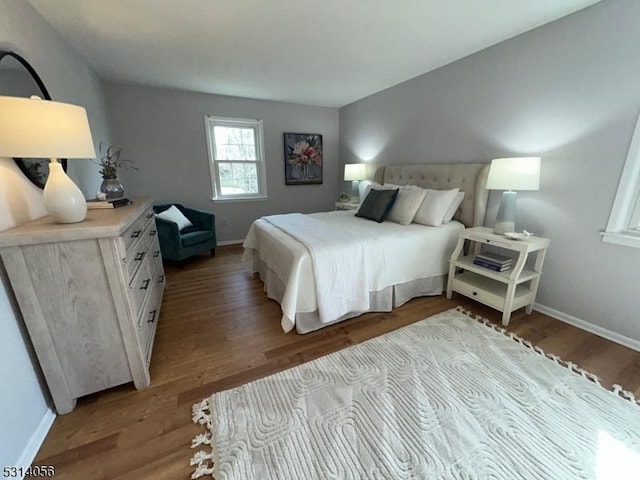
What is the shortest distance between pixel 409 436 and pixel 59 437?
1.68 m

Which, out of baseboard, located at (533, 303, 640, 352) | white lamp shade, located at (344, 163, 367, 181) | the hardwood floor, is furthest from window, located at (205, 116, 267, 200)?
baseboard, located at (533, 303, 640, 352)

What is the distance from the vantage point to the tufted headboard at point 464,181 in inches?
103

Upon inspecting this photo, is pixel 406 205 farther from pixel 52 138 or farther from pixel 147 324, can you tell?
pixel 52 138

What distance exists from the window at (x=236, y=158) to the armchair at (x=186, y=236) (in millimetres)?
649

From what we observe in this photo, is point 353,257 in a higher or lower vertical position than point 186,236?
higher

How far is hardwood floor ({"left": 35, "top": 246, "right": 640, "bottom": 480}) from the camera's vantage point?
1171mm

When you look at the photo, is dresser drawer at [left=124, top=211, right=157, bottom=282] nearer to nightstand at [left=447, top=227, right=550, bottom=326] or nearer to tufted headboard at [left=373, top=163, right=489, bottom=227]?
nightstand at [left=447, top=227, right=550, bottom=326]

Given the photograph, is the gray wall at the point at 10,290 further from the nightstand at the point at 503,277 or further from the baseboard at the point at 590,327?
the baseboard at the point at 590,327

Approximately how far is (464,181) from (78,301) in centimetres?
321

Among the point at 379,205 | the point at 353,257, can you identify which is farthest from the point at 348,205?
the point at 353,257

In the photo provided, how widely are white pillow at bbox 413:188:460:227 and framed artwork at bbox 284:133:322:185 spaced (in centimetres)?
265

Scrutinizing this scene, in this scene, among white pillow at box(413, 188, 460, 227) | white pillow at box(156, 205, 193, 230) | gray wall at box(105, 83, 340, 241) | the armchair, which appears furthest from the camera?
gray wall at box(105, 83, 340, 241)

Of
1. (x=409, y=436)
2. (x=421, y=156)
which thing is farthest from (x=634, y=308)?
(x=421, y=156)

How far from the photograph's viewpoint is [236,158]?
14.1 ft
